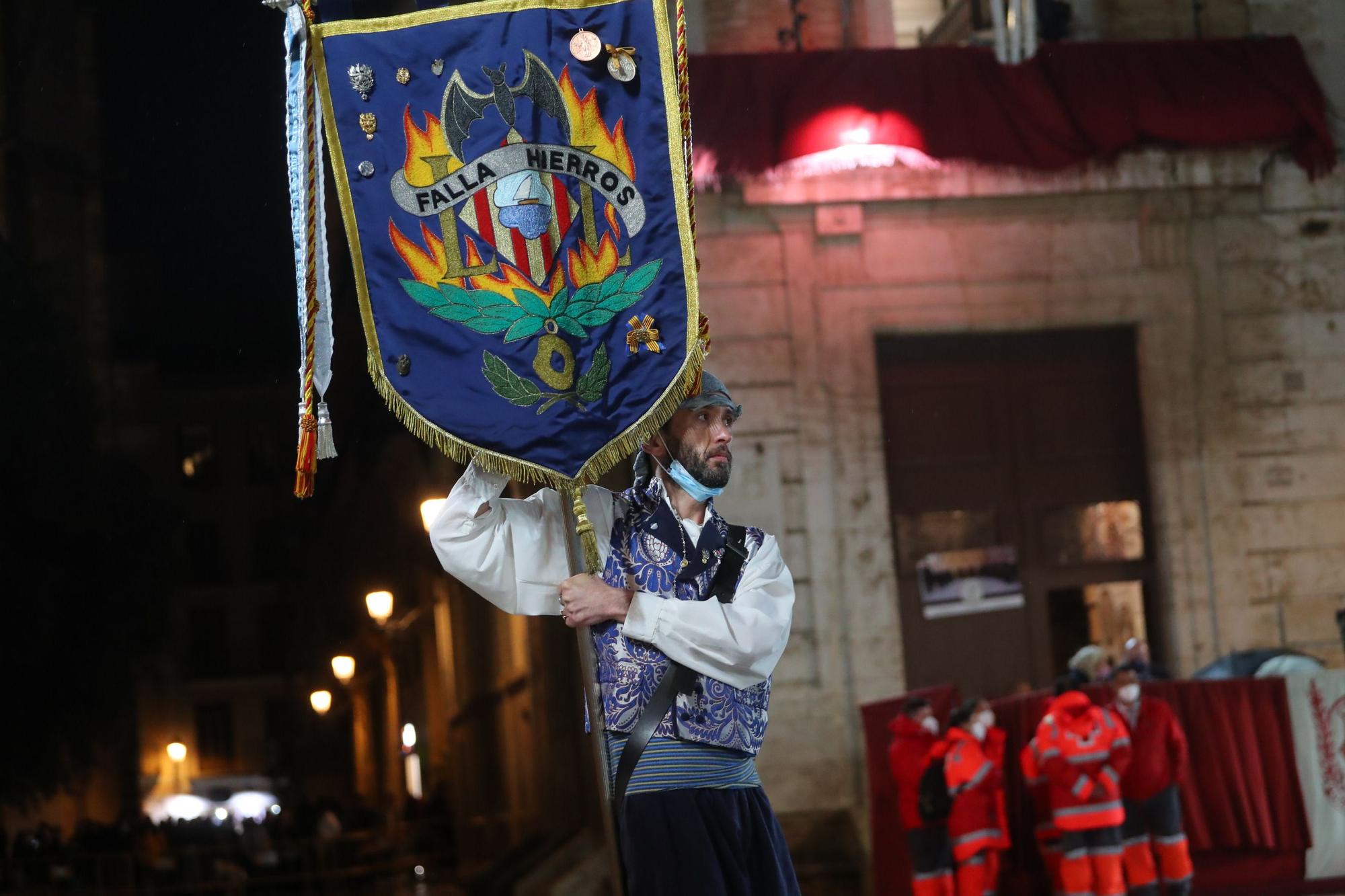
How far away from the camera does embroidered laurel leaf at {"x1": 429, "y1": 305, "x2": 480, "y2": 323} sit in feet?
12.6

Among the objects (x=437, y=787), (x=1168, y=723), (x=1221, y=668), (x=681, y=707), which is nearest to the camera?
(x=681, y=707)

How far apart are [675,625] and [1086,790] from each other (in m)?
5.87

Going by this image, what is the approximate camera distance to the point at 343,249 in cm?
1502

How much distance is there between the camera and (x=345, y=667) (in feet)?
62.9

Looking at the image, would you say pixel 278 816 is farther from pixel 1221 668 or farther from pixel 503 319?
pixel 503 319

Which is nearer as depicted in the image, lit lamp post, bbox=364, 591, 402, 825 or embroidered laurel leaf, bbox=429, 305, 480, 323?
embroidered laurel leaf, bbox=429, 305, 480, 323

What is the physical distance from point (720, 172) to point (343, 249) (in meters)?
4.99

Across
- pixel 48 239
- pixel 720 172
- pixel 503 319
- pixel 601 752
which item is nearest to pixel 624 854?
pixel 601 752

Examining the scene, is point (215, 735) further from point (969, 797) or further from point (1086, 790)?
point (1086, 790)

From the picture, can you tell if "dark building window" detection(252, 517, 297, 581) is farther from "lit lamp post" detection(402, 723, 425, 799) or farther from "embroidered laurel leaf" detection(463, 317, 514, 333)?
"embroidered laurel leaf" detection(463, 317, 514, 333)

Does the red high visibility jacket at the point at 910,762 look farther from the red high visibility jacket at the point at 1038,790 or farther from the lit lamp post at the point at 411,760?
the lit lamp post at the point at 411,760

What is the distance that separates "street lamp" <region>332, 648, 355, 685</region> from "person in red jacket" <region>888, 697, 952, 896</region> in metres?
10.7

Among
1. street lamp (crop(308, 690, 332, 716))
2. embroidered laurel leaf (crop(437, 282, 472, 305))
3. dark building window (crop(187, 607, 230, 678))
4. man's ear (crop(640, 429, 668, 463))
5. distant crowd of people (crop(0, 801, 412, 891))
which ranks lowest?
distant crowd of people (crop(0, 801, 412, 891))

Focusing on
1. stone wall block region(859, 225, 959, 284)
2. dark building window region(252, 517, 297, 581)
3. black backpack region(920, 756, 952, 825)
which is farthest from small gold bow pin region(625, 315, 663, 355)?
dark building window region(252, 517, 297, 581)
